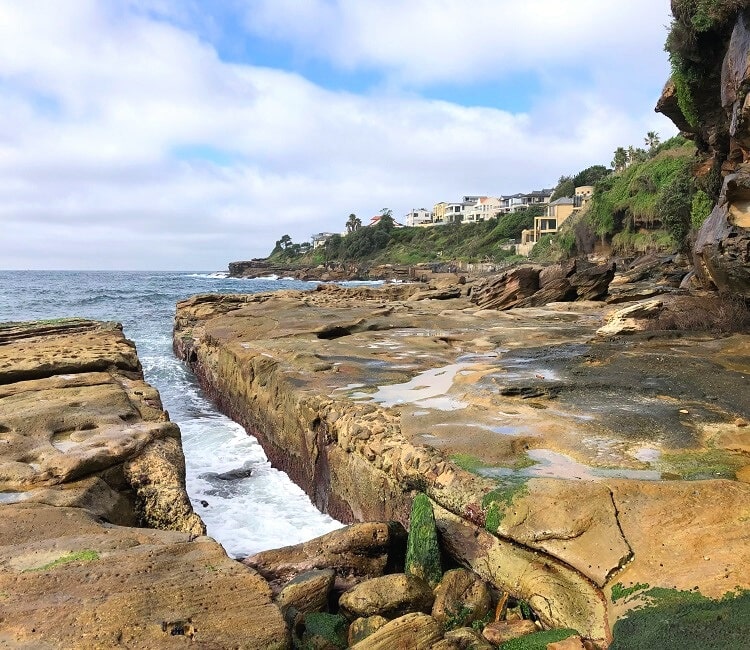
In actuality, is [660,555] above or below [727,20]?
below

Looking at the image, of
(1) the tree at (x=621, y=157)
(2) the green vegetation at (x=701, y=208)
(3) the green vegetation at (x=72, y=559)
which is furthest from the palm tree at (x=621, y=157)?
(3) the green vegetation at (x=72, y=559)

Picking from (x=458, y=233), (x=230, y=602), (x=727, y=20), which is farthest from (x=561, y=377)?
(x=458, y=233)

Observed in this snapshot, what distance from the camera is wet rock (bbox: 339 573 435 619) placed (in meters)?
4.40

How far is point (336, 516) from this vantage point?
301 inches

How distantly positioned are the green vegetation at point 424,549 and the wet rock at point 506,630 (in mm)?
748

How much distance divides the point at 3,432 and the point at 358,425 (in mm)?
4117

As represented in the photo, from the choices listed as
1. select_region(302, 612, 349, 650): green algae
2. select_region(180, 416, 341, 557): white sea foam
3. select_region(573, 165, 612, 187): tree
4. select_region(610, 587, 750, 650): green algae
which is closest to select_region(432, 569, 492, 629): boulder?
select_region(302, 612, 349, 650): green algae

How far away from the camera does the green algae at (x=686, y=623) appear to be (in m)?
3.21

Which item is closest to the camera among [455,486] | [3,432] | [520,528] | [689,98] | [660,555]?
[660,555]

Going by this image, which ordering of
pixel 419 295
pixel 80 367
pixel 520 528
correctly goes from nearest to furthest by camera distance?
1. pixel 520 528
2. pixel 80 367
3. pixel 419 295

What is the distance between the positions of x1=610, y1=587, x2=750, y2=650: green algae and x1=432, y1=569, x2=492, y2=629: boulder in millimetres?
1145

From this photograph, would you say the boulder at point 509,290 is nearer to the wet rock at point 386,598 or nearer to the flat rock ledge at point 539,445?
the flat rock ledge at point 539,445

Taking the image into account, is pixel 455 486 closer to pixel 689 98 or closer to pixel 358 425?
pixel 358 425

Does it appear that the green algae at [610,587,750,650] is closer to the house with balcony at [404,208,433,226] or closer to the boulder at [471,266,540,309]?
the boulder at [471,266,540,309]
